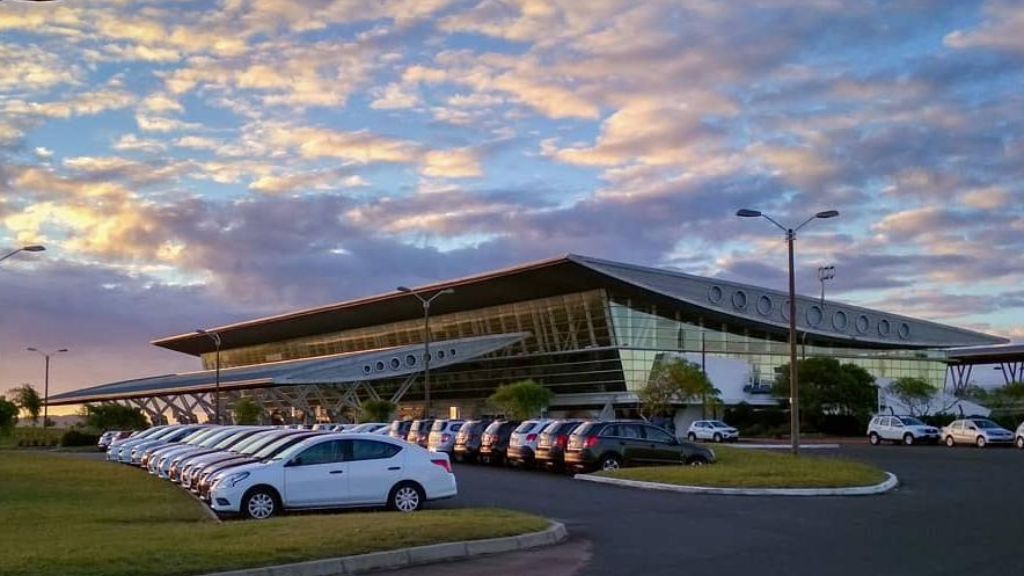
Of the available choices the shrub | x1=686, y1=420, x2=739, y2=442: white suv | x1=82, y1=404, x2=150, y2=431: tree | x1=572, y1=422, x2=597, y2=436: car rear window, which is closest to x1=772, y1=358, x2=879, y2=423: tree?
x1=686, y1=420, x2=739, y2=442: white suv

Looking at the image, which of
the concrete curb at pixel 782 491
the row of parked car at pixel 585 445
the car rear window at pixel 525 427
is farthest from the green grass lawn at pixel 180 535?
the car rear window at pixel 525 427

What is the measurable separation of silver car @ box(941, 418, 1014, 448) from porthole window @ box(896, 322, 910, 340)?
50.8 metres

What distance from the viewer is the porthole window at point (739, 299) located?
91125mm

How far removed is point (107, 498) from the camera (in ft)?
77.5

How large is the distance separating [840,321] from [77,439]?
211ft

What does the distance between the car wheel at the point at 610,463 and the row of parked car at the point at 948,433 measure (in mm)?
28912

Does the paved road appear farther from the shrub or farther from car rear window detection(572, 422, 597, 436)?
the shrub

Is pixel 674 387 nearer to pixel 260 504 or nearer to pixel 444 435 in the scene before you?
pixel 444 435

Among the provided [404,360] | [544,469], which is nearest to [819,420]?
[404,360]

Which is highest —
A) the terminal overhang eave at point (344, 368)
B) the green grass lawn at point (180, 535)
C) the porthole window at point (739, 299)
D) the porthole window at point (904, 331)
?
the porthole window at point (739, 299)

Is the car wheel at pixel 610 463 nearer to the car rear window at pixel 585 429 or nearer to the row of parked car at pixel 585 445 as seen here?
A: the row of parked car at pixel 585 445

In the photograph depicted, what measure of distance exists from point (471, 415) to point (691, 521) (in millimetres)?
87572

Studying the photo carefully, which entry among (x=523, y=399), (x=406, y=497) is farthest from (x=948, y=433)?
(x=406, y=497)

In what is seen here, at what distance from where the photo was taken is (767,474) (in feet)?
87.9
